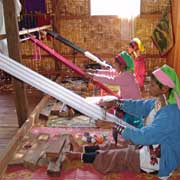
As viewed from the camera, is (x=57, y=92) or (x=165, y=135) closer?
(x=165, y=135)

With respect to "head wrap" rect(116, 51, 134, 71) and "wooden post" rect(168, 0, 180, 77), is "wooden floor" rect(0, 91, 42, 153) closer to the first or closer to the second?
"head wrap" rect(116, 51, 134, 71)

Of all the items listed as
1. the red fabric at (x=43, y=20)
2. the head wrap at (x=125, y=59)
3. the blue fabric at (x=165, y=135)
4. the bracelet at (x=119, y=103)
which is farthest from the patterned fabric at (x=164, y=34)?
the blue fabric at (x=165, y=135)

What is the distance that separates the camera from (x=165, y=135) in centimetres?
160

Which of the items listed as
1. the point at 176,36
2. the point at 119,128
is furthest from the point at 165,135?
the point at 176,36

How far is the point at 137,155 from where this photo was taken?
1.78 m

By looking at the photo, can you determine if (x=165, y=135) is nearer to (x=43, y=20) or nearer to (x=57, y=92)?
(x=57, y=92)

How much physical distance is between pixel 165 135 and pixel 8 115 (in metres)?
2.00

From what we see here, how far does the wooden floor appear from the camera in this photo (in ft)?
8.18

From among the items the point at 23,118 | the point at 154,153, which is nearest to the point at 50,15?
the point at 23,118

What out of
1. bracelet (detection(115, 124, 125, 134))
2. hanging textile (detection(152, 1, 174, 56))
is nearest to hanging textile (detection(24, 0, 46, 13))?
hanging textile (detection(152, 1, 174, 56))

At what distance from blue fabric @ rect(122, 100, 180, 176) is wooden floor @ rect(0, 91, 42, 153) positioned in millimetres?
1178

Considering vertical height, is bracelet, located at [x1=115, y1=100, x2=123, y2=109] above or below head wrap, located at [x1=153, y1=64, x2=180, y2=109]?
below

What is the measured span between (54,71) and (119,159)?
9.87 ft

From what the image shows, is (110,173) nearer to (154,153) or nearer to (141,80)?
(154,153)
